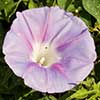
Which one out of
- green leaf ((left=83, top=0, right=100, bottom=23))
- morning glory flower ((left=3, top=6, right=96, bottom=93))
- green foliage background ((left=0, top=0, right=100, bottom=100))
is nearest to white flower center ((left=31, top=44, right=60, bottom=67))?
morning glory flower ((left=3, top=6, right=96, bottom=93))

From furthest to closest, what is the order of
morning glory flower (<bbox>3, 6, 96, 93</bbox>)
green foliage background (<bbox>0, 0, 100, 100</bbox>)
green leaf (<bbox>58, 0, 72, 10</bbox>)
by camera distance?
1. green leaf (<bbox>58, 0, 72, 10</bbox>)
2. green foliage background (<bbox>0, 0, 100, 100</bbox>)
3. morning glory flower (<bbox>3, 6, 96, 93</bbox>)

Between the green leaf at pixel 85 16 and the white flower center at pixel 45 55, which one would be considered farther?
the green leaf at pixel 85 16

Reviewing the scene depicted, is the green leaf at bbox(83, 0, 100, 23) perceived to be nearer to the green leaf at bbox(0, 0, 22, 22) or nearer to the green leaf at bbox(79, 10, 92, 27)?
the green leaf at bbox(79, 10, 92, 27)

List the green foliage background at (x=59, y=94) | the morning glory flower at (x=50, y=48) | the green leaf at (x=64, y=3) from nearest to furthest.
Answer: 1. the morning glory flower at (x=50, y=48)
2. the green foliage background at (x=59, y=94)
3. the green leaf at (x=64, y=3)

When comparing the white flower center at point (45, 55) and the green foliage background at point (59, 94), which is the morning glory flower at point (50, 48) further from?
the green foliage background at point (59, 94)

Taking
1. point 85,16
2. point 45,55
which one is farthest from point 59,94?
point 85,16

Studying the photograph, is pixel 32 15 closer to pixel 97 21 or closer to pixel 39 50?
pixel 39 50

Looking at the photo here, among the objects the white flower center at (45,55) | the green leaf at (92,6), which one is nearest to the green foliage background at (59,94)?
the green leaf at (92,6)

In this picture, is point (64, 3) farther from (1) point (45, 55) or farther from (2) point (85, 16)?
(1) point (45, 55)
